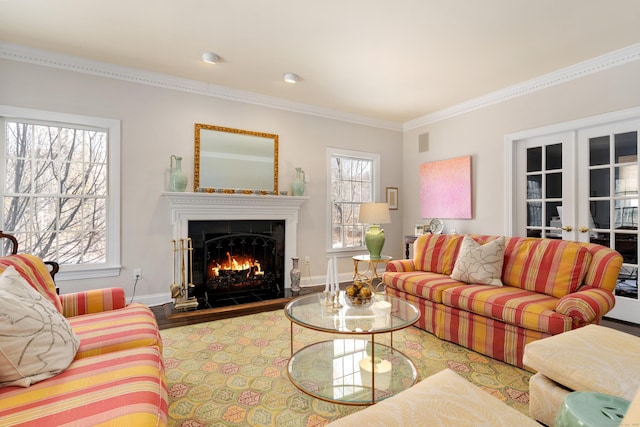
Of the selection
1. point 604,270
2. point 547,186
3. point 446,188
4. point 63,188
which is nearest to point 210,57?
point 63,188

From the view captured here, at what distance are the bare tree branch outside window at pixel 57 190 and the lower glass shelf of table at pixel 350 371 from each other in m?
2.72

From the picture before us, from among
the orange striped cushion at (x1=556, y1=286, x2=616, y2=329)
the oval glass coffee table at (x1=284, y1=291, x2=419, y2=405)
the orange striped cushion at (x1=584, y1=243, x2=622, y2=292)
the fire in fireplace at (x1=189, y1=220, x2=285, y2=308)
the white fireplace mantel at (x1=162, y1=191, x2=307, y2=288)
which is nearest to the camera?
the oval glass coffee table at (x1=284, y1=291, x2=419, y2=405)

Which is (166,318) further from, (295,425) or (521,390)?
(521,390)

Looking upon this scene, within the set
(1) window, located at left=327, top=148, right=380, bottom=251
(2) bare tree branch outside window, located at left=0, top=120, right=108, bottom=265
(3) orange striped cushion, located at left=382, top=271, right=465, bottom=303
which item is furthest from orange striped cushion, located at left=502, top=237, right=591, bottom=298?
(2) bare tree branch outside window, located at left=0, top=120, right=108, bottom=265

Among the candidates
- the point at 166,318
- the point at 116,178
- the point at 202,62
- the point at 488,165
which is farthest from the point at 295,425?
the point at 488,165

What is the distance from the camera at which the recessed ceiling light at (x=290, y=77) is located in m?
3.77

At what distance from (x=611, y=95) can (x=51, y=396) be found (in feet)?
15.9

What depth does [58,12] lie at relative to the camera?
8.73ft

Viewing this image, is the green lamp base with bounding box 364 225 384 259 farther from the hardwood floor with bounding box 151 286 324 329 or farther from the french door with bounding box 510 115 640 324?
the french door with bounding box 510 115 640 324

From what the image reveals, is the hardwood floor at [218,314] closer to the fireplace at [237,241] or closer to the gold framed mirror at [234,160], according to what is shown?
the fireplace at [237,241]

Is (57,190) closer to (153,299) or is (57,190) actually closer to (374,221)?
(153,299)

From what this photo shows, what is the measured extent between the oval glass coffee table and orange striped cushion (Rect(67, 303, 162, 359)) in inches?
33.2

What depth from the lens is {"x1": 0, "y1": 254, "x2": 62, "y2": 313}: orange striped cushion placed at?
1.80 m

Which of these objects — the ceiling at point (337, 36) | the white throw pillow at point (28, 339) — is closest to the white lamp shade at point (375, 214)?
the ceiling at point (337, 36)
